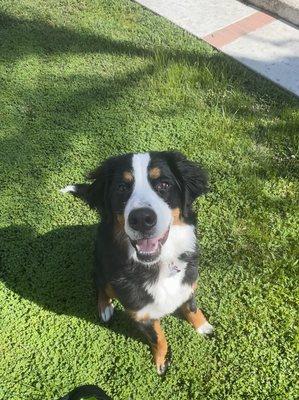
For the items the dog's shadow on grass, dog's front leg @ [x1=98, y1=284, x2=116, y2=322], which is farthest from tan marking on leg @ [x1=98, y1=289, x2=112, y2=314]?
the dog's shadow on grass

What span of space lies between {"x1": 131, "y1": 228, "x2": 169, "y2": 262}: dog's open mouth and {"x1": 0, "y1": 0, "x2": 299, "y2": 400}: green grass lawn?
3.05 ft

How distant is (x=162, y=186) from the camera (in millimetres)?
2494

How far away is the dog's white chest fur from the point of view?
8.79 feet

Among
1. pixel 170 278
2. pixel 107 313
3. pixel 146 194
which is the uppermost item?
pixel 146 194

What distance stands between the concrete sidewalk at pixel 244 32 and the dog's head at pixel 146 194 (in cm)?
252

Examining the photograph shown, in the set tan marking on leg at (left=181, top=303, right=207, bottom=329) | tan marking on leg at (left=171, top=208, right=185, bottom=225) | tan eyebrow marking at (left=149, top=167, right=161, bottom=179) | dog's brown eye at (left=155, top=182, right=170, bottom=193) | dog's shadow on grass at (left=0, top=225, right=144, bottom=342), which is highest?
tan eyebrow marking at (left=149, top=167, right=161, bottom=179)

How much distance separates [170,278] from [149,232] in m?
0.52

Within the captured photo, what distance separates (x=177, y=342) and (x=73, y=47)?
12.7ft

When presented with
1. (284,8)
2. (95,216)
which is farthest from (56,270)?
(284,8)

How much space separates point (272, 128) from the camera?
170 inches

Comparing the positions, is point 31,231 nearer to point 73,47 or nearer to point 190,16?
point 73,47

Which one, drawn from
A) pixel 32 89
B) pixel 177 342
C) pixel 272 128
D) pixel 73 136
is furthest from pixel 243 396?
pixel 32 89

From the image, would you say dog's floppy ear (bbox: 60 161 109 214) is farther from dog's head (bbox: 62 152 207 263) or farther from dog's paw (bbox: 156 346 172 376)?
dog's paw (bbox: 156 346 172 376)

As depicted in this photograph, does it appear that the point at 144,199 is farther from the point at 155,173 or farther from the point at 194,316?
the point at 194,316
